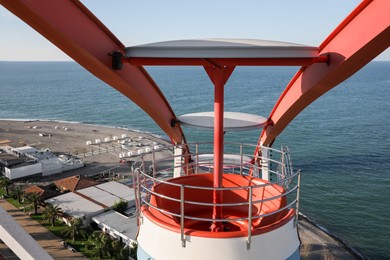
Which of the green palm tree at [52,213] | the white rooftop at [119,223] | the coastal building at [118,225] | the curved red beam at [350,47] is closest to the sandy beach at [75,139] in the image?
the green palm tree at [52,213]

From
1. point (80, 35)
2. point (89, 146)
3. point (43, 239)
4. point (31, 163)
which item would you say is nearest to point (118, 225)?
point (43, 239)

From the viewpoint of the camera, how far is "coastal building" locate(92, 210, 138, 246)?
25.4 meters

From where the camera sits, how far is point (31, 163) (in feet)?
142

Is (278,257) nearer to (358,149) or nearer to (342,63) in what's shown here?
(342,63)

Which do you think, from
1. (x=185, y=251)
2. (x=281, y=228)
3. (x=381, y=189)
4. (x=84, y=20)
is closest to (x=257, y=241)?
(x=281, y=228)

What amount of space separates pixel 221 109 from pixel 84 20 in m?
3.08

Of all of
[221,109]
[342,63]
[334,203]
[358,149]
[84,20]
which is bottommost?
[334,203]

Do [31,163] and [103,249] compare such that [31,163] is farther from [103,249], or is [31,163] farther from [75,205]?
[103,249]

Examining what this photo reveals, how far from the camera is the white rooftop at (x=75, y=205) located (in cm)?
2862

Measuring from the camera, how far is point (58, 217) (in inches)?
1129

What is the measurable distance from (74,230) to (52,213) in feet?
10.1

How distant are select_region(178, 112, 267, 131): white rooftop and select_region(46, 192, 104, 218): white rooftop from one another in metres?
19.4

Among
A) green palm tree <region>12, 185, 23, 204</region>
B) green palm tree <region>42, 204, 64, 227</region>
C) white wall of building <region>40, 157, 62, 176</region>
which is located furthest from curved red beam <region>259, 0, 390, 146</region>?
white wall of building <region>40, 157, 62, 176</region>

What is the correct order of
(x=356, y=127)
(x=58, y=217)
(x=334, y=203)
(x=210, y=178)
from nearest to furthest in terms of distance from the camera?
(x=210, y=178) < (x=58, y=217) < (x=334, y=203) < (x=356, y=127)
